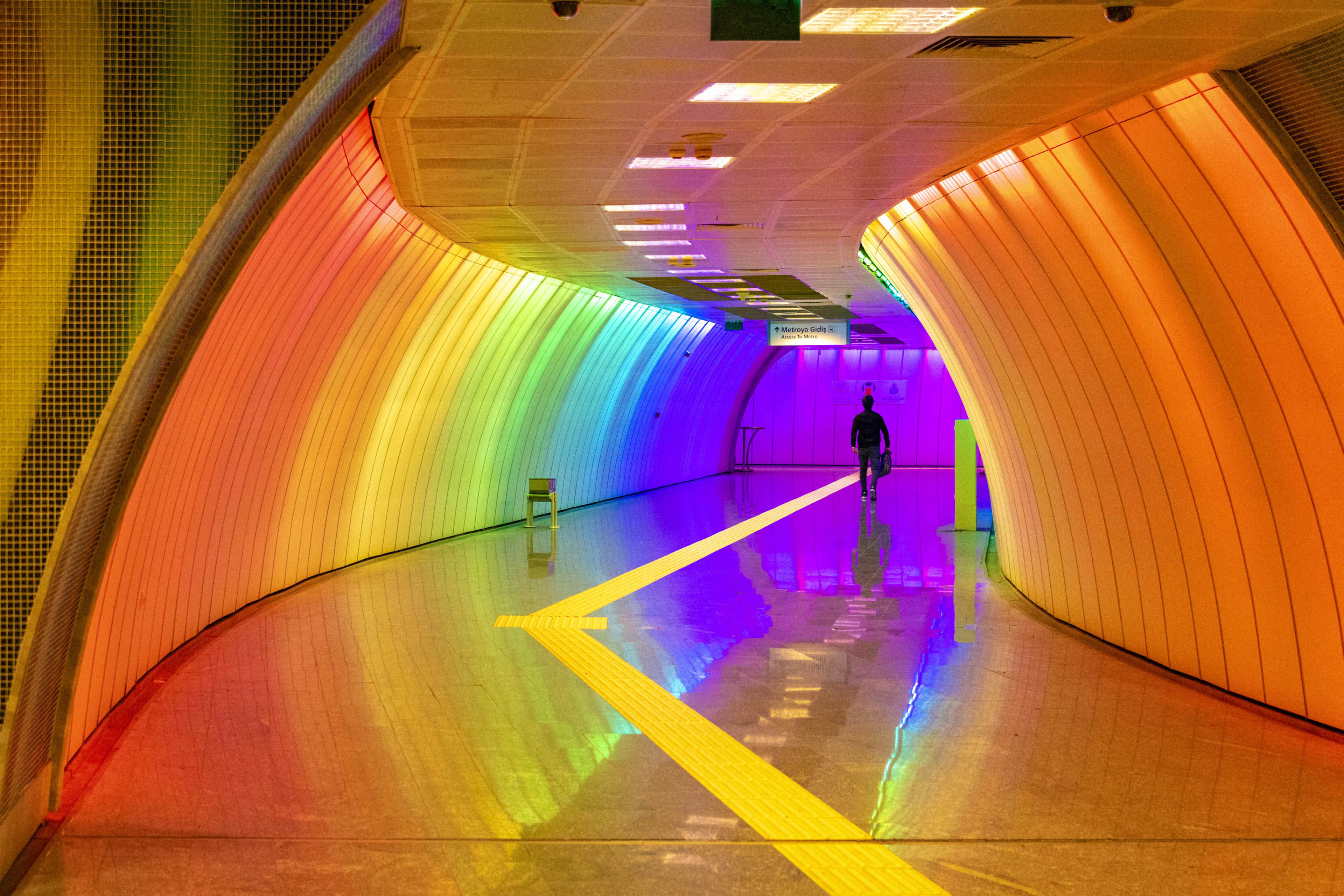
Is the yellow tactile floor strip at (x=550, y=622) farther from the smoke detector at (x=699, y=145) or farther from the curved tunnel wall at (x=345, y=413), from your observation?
the smoke detector at (x=699, y=145)

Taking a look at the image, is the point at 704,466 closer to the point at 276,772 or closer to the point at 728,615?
the point at 728,615

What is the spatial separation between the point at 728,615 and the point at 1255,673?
14.5 ft

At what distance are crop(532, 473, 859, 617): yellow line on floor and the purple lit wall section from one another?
17060 mm

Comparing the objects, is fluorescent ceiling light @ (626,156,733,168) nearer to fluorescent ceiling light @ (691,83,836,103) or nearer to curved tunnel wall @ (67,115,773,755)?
fluorescent ceiling light @ (691,83,836,103)

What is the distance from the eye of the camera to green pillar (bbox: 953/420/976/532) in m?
17.5

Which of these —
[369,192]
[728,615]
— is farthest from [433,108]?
[728,615]

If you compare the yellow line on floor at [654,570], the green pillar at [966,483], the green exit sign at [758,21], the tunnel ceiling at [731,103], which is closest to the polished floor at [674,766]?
the yellow line on floor at [654,570]

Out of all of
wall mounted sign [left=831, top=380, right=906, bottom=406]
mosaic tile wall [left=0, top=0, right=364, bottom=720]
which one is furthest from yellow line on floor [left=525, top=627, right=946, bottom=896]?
wall mounted sign [left=831, top=380, right=906, bottom=406]

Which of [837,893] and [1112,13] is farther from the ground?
[1112,13]

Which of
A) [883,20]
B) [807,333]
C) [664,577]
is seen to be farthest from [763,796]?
[807,333]

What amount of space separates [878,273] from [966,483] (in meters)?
4.34

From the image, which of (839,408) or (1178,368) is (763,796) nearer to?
(1178,368)

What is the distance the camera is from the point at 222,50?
4457 millimetres

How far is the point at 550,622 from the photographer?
9.72m
